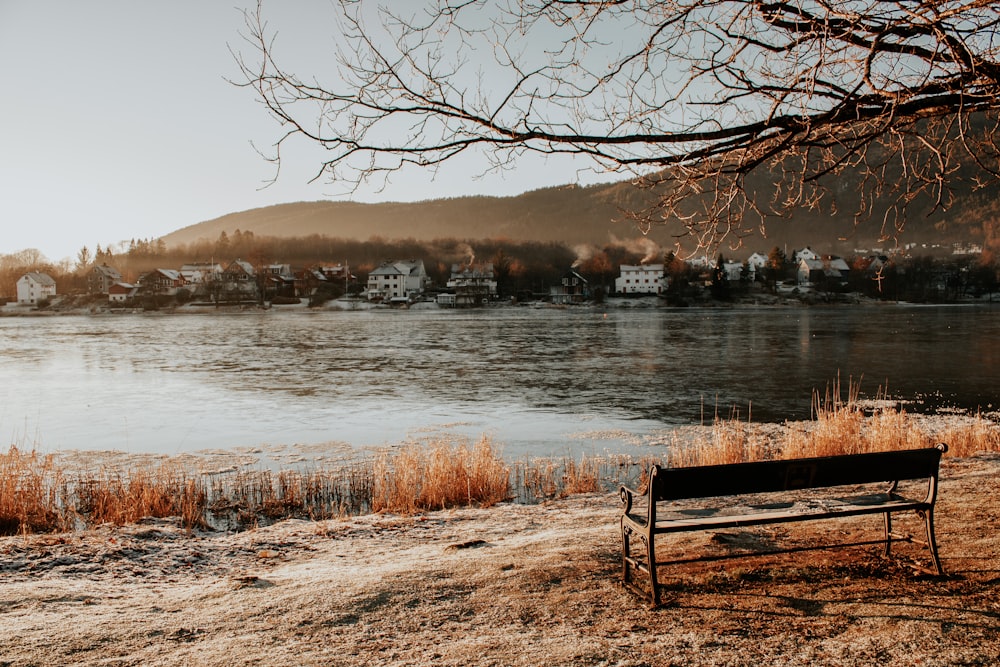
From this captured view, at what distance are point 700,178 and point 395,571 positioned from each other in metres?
4.01

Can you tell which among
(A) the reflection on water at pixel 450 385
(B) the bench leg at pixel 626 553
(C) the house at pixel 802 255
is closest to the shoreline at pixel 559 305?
(C) the house at pixel 802 255

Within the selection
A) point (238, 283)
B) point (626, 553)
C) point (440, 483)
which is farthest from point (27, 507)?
point (238, 283)

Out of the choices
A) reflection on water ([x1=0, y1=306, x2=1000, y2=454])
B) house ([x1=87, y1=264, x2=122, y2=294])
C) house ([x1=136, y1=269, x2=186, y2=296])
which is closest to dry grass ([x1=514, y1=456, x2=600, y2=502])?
reflection on water ([x1=0, y1=306, x2=1000, y2=454])

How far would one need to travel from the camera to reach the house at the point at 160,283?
400ft

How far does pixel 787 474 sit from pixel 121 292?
135227mm

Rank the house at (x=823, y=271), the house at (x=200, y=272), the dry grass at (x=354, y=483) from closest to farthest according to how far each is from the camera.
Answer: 1. the dry grass at (x=354, y=483)
2. the house at (x=200, y=272)
3. the house at (x=823, y=271)

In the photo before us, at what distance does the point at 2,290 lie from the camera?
130m

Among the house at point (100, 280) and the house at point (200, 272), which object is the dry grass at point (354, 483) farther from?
the house at point (100, 280)

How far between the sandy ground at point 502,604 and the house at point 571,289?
114 metres

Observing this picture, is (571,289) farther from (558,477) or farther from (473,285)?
(558,477)

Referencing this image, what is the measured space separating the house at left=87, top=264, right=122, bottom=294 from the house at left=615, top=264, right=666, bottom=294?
9352cm

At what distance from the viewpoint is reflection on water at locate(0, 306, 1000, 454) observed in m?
15.5

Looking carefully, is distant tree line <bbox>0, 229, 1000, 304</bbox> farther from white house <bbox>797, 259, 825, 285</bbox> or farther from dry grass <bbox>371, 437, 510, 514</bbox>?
dry grass <bbox>371, 437, 510, 514</bbox>

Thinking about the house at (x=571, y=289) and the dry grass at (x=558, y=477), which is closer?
the dry grass at (x=558, y=477)
